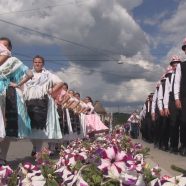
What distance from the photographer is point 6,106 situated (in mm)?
7711

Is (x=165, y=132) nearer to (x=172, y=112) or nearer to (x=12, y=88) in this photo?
(x=172, y=112)

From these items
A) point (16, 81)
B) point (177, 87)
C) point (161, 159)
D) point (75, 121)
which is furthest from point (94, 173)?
point (75, 121)

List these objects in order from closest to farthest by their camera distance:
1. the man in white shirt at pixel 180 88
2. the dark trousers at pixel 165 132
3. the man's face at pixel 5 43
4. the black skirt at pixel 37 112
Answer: the man's face at pixel 5 43, the black skirt at pixel 37 112, the man in white shirt at pixel 180 88, the dark trousers at pixel 165 132

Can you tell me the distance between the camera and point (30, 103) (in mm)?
9016

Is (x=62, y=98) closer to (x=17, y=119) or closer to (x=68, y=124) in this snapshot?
(x=68, y=124)

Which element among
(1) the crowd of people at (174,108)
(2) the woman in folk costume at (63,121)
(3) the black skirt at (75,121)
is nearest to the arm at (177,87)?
(1) the crowd of people at (174,108)

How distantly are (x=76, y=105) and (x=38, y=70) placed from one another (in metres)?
4.43

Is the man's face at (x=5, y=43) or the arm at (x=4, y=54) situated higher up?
the man's face at (x=5, y=43)

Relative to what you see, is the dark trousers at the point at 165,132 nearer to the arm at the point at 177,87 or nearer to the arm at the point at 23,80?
the arm at the point at 177,87

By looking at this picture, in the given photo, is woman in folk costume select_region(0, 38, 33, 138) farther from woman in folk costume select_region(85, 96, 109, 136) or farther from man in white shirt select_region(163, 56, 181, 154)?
woman in folk costume select_region(85, 96, 109, 136)

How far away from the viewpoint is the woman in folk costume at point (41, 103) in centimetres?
902

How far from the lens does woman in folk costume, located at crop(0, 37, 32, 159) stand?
764cm

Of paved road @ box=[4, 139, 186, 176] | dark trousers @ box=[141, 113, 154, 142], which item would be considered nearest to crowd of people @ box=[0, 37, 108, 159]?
paved road @ box=[4, 139, 186, 176]

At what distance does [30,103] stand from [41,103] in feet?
0.62
